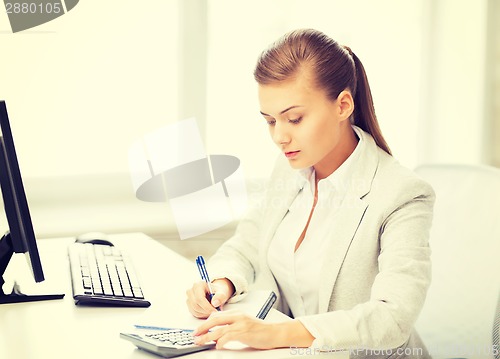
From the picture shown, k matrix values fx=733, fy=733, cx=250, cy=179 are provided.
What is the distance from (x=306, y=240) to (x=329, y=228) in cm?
7

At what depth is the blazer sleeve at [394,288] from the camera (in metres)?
1.25

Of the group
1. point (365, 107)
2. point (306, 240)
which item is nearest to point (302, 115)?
point (365, 107)

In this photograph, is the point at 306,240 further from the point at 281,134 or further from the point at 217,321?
the point at 217,321

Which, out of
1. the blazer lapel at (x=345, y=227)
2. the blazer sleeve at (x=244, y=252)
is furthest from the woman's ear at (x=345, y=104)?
the blazer sleeve at (x=244, y=252)

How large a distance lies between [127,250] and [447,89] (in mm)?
1581

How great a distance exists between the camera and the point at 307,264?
1656mm

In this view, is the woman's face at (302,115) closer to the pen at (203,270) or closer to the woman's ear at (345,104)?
the woman's ear at (345,104)

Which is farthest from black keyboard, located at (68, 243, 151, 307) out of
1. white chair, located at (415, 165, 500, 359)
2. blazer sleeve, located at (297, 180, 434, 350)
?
white chair, located at (415, 165, 500, 359)

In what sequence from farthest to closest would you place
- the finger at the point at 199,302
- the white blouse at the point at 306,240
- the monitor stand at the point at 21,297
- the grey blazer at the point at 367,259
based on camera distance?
the white blouse at the point at 306,240 → the monitor stand at the point at 21,297 → the finger at the point at 199,302 → the grey blazer at the point at 367,259

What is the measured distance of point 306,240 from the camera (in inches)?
66.6

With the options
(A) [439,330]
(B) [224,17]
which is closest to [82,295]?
(A) [439,330]

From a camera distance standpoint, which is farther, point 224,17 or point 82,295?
point 224,17

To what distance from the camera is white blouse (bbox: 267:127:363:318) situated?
1.64 metres

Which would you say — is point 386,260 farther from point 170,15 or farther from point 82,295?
point 170,15
